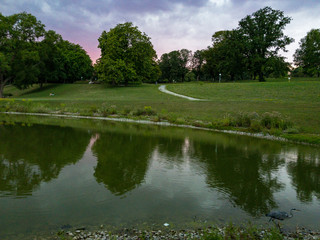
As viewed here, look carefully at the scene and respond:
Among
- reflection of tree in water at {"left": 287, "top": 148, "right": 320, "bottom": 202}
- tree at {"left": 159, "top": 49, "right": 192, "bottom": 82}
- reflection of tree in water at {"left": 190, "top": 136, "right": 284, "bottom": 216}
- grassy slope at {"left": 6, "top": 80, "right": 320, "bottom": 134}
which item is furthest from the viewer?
tree at {"left": 159, "top": 49, "right": 192, "bottom": 82}

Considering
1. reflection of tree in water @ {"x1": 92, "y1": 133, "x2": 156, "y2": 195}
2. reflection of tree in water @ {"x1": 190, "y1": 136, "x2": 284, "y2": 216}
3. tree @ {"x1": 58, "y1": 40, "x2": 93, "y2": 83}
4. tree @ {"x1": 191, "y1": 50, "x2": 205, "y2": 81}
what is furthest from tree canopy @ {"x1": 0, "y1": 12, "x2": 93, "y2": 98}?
tree @ {"x1": 191, "y1": 50, "x2": 205, "y2": 81}

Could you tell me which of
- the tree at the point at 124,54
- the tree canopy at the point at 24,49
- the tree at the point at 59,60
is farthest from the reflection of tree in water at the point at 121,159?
the tree at the point at 59,60

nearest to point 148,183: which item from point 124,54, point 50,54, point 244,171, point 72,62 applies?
point 244,171

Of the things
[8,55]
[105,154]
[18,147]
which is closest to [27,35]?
[8,55]

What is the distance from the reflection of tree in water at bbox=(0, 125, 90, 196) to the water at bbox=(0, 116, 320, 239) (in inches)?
1.7

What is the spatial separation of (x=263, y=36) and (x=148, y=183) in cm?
6237

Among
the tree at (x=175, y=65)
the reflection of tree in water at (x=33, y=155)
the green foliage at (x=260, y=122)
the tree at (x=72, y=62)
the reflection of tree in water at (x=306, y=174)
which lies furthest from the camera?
the tree at (x=175, y=65)

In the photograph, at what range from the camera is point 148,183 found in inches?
367

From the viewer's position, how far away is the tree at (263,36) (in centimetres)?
6081

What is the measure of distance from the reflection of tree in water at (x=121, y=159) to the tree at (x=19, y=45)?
43.2 meters

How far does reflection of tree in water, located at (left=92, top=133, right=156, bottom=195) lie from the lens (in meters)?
9.33

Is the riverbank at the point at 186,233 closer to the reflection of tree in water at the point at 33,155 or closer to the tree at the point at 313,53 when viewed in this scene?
the reflection of tree in water at the point at 33,155

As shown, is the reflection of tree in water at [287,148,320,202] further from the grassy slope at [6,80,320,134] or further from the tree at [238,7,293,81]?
the tree at [238,7,293,81]

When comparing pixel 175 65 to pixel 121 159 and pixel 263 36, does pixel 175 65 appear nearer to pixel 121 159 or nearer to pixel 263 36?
pixel 263 36
